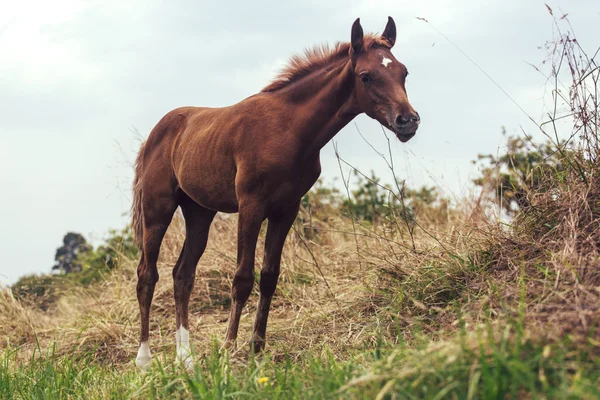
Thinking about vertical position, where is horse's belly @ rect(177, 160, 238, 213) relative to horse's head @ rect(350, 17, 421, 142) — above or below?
below

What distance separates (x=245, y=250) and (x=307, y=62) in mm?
1516

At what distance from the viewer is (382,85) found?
4652 millimetres

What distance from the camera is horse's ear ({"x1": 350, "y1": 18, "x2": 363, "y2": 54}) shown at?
472 cm

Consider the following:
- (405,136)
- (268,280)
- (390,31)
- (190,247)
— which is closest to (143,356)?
(190,247)

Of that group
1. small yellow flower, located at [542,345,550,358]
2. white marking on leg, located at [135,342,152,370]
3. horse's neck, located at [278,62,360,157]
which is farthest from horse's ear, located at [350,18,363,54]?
white marking on leg, located at [135,342,152,370]

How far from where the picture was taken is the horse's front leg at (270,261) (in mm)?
5184

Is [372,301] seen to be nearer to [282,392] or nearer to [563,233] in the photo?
[563,233]

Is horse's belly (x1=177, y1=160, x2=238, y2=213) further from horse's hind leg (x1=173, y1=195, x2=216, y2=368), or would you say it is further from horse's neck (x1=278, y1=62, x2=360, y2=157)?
horse's neck (x1=278, y1=62, x2=360, y2=157)

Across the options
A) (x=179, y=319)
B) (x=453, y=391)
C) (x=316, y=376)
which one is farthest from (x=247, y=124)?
(x=453, y=391)

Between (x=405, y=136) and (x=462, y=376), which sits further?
(x=405, y=136)

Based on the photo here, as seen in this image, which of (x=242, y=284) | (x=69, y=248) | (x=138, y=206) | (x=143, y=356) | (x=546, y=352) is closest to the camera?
(x=546, y=352)

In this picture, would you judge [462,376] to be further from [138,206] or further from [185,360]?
[138,206]

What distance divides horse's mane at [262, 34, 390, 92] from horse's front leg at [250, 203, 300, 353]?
37.9 inches

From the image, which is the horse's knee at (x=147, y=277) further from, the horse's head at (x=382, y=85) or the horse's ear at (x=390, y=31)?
the horse's ear at (x=390, y=31)
